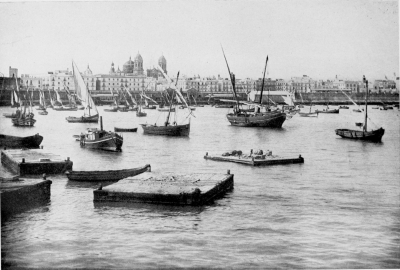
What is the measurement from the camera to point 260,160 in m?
10.7

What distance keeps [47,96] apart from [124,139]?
261 cm

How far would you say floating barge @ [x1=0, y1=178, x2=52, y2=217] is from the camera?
7852 millimetres

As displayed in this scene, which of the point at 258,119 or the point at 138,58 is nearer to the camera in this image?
the point at 138,58

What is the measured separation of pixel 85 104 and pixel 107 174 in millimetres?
2041

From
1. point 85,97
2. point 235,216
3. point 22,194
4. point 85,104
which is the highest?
point 85,97

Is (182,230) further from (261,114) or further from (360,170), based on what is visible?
(261,114)

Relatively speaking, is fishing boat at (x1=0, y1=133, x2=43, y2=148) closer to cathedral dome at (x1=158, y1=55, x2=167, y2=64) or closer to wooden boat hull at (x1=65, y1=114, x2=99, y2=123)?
wooden boat hull at (x1=65, y1=114, x2=99, y2=123)

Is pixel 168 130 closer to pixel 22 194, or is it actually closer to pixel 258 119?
pixel 258 119

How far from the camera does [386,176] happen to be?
9.30 metres

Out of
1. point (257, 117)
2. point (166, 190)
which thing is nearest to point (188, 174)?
point (166, 190)

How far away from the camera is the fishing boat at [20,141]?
8.85 m

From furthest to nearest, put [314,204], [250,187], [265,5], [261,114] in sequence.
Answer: [261,114] → [250,187] → [314,204] → [265,5]

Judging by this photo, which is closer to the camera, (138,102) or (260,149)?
(260,149)

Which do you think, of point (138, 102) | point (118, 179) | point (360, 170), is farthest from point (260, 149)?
point (138, 102)
